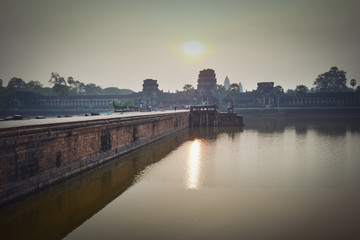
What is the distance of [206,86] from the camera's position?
108562 mm

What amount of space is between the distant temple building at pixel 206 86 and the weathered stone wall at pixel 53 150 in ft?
288

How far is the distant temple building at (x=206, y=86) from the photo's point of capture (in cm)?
10581

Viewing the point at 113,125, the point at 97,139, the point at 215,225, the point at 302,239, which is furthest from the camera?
the point at 113,125

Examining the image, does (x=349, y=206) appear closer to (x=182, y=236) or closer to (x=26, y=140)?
(x=182, y=236)

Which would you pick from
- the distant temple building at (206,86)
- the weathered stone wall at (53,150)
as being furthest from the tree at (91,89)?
the weathered stone wall at (53,150)

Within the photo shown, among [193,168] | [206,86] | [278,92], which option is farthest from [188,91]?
[193,168]

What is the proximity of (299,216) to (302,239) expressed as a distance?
4.94 ft

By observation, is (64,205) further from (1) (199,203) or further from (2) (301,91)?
(2) (301,91)

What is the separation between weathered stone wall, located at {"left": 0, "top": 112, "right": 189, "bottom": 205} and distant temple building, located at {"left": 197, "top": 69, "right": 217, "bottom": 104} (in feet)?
288

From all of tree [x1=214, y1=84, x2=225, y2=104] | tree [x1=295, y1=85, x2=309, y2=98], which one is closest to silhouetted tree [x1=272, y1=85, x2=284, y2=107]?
tree [x1=295, y1=85, x2=309, y2=98]

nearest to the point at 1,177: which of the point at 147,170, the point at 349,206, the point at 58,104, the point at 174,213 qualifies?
the point at 174,213

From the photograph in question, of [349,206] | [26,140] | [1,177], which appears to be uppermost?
[26,140]

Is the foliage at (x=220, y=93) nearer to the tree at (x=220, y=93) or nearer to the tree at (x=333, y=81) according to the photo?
the tree at (x=220, y=93)

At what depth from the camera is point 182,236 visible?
6973 mm
